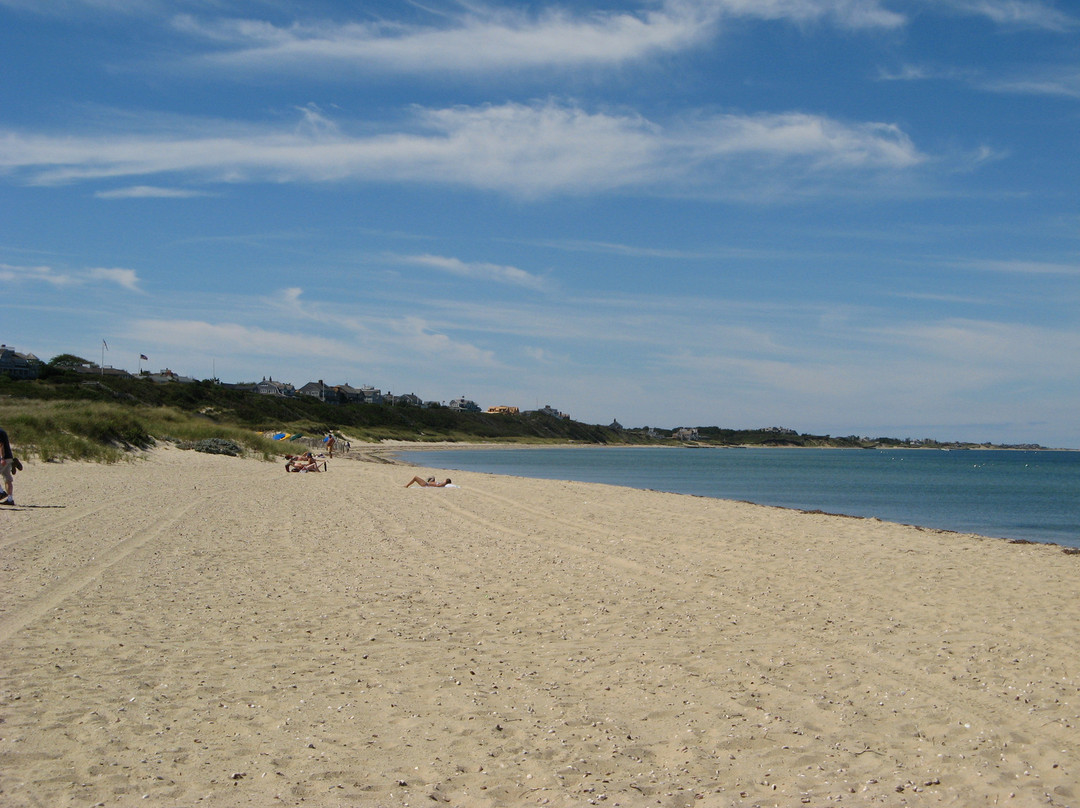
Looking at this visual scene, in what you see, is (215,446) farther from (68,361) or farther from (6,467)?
(68,361)

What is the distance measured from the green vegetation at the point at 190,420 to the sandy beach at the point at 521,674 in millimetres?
18566

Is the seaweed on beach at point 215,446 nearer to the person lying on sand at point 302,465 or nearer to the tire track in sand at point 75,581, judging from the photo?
the person lying on sand at point 302,465

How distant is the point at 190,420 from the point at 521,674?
1868 inches

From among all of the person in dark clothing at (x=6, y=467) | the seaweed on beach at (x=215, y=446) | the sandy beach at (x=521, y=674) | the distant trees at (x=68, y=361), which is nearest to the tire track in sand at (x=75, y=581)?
the sandy beach at (x=521, y=674)

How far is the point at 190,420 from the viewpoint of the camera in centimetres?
4884

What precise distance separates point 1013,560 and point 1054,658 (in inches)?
264

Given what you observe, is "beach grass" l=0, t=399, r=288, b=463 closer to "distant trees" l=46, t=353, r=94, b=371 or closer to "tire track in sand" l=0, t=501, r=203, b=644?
"tire track in sand" l=0, t=501, r=203, b=644

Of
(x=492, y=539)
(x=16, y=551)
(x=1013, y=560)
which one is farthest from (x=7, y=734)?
(x=1013, y=560)

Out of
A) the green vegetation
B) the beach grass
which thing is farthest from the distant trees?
the beach grass

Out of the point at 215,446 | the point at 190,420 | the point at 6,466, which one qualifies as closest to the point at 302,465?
the point at 215,446

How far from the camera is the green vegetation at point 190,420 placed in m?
29.0

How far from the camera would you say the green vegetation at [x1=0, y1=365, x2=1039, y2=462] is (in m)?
29.0

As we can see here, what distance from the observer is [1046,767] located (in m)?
4.64

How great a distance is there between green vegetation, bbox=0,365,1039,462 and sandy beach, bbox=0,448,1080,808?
18566 millimetres
